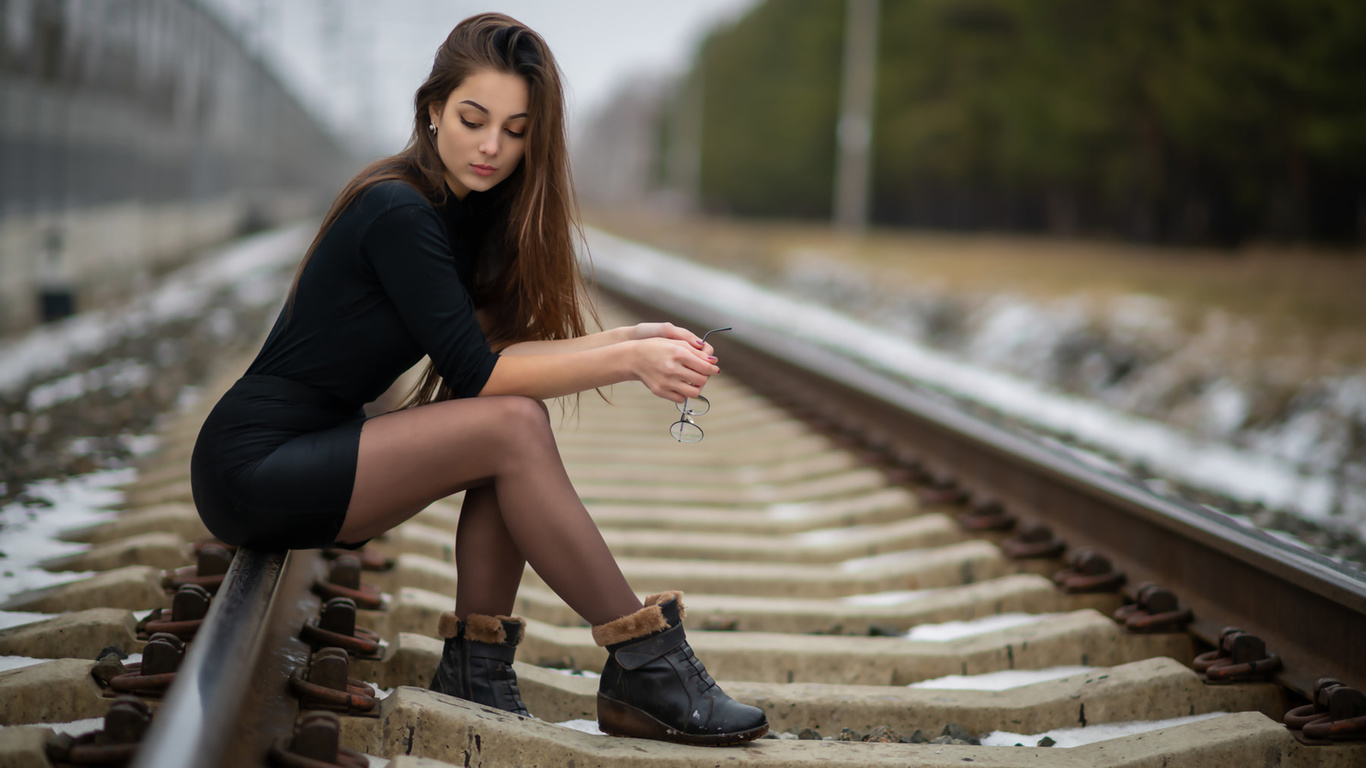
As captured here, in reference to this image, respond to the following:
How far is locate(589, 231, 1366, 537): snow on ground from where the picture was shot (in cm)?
527

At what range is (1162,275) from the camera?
1384cm

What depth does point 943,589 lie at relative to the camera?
3.19 metres

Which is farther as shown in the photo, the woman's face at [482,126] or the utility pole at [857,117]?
the utility pole at [857,117]

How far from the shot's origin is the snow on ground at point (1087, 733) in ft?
7.41

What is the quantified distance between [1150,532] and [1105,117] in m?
20.3

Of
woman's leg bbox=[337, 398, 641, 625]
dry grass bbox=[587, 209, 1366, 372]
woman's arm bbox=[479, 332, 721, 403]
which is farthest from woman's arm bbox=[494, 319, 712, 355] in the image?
dry grass bbox=[587, 209, 1366, 372]

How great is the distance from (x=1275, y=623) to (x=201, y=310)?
1021cm

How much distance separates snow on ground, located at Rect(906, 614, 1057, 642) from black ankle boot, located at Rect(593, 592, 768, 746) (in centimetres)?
87

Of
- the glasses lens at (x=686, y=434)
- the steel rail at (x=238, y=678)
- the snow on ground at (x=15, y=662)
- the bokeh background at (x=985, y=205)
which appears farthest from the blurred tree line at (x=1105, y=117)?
the snow on ground at (x=15, y=662)

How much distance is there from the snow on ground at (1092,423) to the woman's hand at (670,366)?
3.55 metres

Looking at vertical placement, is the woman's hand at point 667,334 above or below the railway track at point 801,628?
above

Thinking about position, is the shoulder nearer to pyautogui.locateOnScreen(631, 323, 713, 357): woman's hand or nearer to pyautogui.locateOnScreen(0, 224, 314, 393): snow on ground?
pyautogui.locateOnScreen(631, 323, 713, 357): woman's hand

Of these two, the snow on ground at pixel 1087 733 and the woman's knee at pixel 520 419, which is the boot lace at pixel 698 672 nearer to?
the woman's knee at pixel 520 419

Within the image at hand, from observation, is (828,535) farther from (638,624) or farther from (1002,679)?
(638,624)
